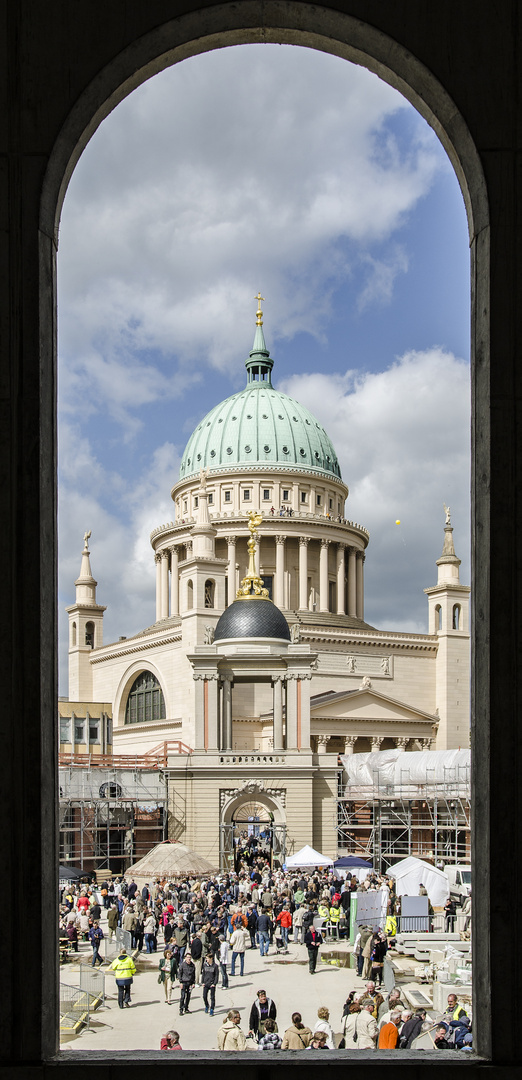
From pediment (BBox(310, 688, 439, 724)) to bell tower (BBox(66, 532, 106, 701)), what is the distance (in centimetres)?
2835

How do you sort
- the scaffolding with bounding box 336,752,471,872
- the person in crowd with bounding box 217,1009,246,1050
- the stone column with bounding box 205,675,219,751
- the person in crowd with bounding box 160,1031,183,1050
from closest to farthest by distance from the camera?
1. the person in crowd with bounding box 160,1031,183,1050
2. the person in crowd with bounding box 217,1009,246,1050
3. the scaffolding with bounding box 336,752,471,872
4. the stone column with bounding box 205,675,219,751

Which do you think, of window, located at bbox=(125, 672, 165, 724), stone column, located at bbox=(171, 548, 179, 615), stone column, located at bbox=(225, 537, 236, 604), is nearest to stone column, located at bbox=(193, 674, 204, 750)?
window, located at bbox=(125, 672, 165, 724)

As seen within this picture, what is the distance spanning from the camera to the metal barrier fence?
22.8m

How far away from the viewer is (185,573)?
279 feet

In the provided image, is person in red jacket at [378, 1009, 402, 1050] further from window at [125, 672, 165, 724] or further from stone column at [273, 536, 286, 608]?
stone column at [273, 536, 286, 608]

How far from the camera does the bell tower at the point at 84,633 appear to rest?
10225 cm

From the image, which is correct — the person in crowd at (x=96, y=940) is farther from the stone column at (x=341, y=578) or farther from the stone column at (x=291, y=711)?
the stone column at (x=341, y=578)

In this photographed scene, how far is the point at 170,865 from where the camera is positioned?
1426 inches

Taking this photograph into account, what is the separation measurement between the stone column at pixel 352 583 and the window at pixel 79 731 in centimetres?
3728

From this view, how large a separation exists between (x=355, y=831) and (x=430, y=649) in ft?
104

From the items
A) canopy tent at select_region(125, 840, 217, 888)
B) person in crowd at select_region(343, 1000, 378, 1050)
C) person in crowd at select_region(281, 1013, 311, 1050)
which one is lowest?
canopy tent at select_region(125, 840, 217, 888)

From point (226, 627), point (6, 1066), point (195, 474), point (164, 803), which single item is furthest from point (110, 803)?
point (195, 474)

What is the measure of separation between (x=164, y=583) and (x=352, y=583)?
1730cm

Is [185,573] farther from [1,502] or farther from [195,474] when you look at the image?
[1,502]
